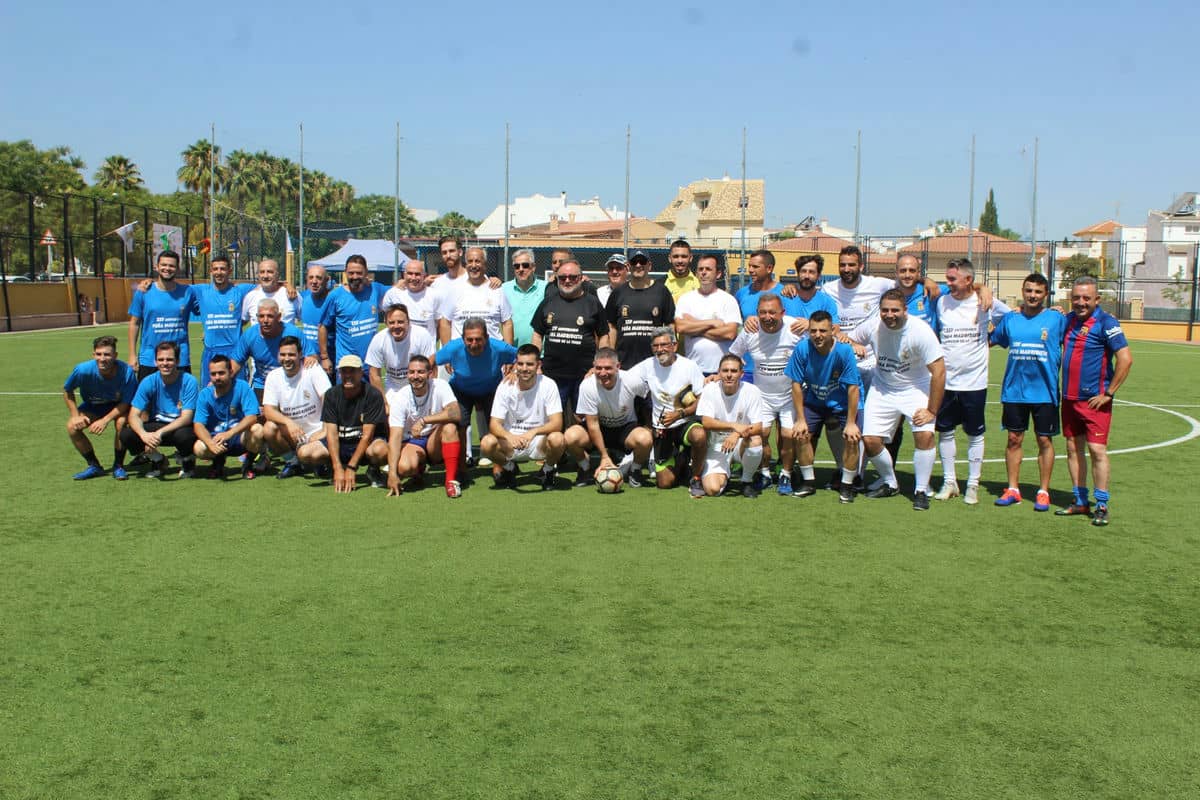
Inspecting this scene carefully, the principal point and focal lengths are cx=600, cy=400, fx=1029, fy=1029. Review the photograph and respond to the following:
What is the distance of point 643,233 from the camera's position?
213 ft

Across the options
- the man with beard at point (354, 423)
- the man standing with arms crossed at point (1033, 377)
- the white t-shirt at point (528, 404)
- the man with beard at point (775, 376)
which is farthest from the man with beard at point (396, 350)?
the man standing with arms crossed at point (1033, 377)

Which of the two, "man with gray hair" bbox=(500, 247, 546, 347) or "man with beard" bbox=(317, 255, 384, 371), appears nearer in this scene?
"man with beard" bbox=(317, 255, 384, 371)

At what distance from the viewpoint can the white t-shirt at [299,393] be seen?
Result: 895 cm

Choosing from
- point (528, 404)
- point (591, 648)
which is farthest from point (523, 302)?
point (591, 648)

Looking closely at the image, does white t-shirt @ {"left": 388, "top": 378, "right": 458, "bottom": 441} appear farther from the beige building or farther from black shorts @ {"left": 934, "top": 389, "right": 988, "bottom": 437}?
the beige building

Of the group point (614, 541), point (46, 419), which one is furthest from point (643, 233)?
point (614, 541)

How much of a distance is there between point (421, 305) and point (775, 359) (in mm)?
3506

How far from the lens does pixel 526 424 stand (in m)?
8.63

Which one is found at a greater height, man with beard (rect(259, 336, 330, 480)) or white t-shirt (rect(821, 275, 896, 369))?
white t-shirt (rect(821, 275, 896, 369))

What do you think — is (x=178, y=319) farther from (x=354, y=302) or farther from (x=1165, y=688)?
(x=1165, y=688)

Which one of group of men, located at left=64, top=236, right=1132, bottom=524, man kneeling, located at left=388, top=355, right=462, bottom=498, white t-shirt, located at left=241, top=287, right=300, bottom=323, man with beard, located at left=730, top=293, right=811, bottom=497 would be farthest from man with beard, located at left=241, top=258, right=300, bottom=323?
man with beard, located at left=730, top=293, right=811, bottom=497

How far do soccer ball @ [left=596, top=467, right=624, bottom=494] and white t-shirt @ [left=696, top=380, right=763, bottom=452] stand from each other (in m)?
0.80

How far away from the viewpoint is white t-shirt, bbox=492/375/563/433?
855cm

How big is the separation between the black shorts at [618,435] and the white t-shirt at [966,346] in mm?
2594
